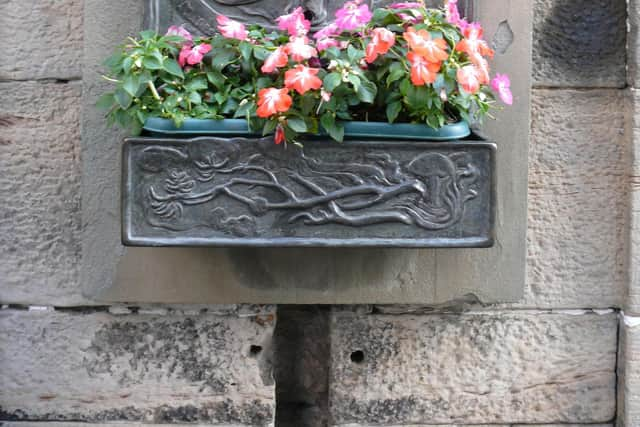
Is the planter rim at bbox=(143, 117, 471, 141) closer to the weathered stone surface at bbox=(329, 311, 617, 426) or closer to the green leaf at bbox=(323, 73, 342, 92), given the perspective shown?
the green leaf at bbox=(323, 73, 342, 92)

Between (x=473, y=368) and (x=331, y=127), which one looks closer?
(x=331, y=127)

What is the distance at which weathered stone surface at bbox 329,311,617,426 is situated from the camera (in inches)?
94.9

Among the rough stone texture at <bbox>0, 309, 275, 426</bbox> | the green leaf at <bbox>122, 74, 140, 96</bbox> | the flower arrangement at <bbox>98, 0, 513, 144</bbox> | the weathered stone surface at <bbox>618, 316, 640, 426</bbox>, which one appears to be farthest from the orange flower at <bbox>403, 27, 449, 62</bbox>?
the weathered stone surface at <bbox>618, 316, 640, 426</bbox>

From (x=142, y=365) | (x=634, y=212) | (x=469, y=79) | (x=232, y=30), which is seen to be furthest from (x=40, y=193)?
(x=634, y=212)

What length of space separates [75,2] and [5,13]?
19 cm

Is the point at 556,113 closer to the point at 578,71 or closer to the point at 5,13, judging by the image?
the point at 578,71

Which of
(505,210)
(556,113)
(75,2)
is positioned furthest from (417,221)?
(75,2)

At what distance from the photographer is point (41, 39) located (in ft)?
7.72

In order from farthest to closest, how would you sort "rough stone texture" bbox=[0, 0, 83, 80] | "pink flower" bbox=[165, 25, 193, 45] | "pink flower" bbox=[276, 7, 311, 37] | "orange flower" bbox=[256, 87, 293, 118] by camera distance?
"rough stone texture" bbox=[0, 0, 83, 80] → "pink flower" bbox=[165, 25, 193, 45] → "pink flower" bbox=[276, 7, 311, 37] → "orange flower" bbox=[256, 87, 293, 118]

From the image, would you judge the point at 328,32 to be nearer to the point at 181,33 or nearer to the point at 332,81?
the point at 332,81

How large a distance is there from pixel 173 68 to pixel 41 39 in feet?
1.88

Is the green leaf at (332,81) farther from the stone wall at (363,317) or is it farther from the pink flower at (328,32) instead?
the stone wall at (363,317)

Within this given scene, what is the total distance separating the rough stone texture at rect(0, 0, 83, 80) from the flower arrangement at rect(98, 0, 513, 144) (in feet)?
1.19

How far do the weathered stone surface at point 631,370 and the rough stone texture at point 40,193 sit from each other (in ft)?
4.88
